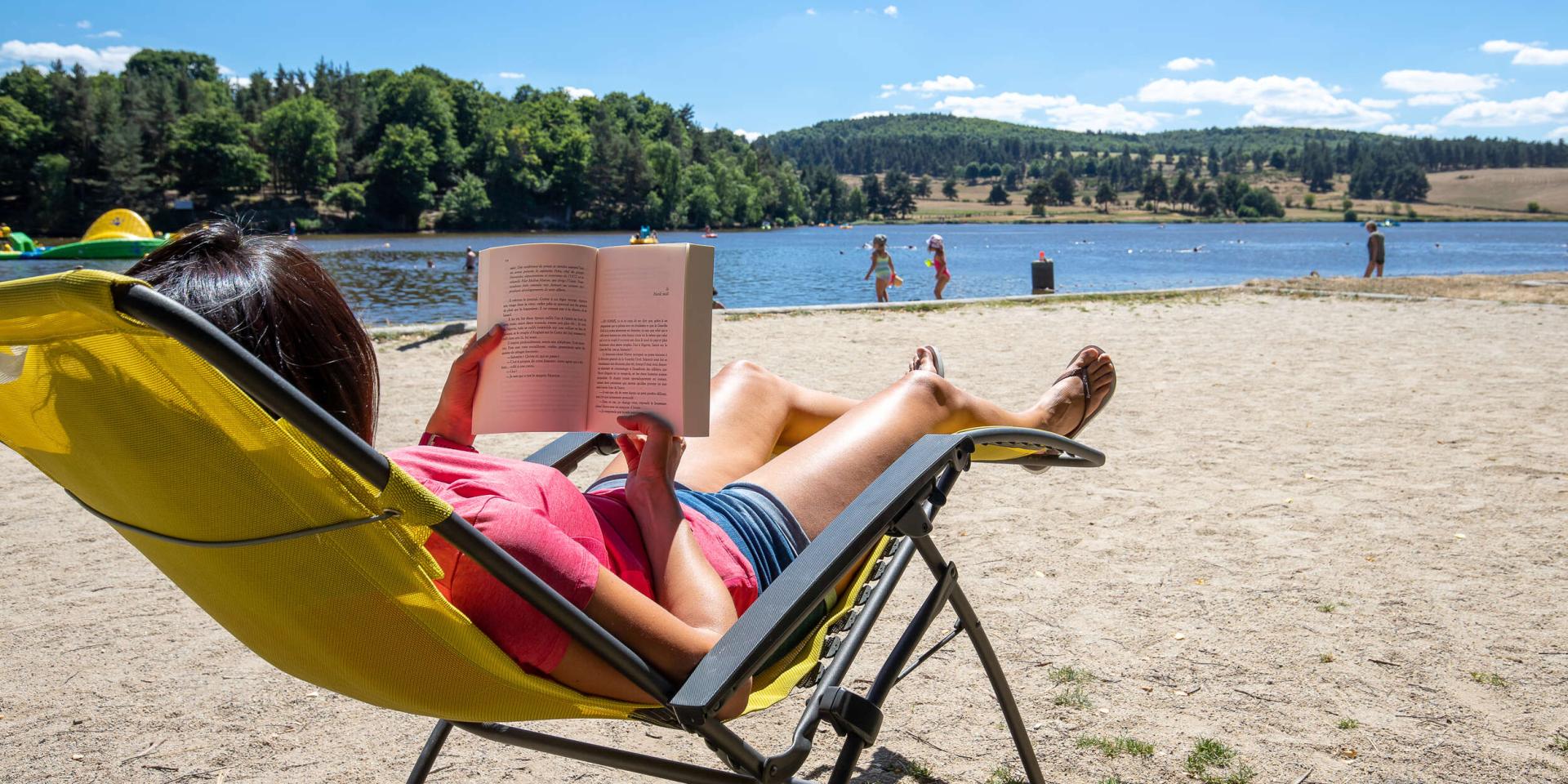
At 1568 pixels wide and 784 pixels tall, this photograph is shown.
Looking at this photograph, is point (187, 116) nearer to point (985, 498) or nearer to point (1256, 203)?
point (985, 498)

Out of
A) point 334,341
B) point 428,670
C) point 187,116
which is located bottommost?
point 428,670

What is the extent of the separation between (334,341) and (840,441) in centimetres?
129

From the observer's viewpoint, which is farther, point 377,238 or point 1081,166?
point 1081,166

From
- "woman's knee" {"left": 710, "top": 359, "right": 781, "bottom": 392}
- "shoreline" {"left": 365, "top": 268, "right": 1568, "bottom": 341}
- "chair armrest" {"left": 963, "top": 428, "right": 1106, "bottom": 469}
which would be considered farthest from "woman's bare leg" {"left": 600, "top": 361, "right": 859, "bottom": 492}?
"shoreline" {"left": 365, "top": 268, "right": 1568, "bottom": 341}

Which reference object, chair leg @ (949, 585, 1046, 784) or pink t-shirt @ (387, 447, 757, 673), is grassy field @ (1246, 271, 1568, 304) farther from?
pink t-shirt @ (387, 447, 757, 673)

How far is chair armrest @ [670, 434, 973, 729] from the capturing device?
1445mm

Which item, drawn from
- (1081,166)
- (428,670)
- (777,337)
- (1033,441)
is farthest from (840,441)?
(1081,166)

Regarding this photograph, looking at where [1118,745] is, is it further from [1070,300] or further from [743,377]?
[1070,300]

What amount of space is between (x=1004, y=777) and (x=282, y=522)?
179 cm

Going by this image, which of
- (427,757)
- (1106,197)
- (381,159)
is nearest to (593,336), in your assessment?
(427,757)

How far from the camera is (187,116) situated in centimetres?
7812

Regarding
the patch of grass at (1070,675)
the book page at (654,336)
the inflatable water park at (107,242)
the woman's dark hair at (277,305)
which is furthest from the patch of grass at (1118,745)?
the inflatable water park at (107,242)

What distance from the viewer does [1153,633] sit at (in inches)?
125

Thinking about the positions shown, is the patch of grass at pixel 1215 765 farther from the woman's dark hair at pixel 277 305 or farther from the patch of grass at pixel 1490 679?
the woman's dark hair at pixel 277 305
